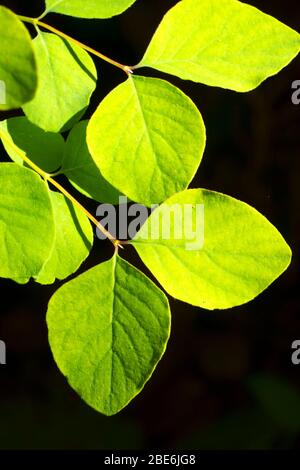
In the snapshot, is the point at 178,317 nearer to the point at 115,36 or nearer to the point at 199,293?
the point at 115,36

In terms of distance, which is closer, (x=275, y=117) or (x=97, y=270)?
(x=97, y=270)

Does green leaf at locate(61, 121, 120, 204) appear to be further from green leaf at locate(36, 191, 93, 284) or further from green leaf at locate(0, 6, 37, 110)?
green leaf at locate(0, 6, 37, 110)

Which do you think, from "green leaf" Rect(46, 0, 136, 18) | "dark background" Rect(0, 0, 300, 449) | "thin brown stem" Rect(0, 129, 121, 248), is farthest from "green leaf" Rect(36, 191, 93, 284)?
"dark background" Rect(0, 0, 300, 449)

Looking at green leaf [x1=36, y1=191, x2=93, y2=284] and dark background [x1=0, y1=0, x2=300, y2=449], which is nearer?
green leaf [x1=36, y1=191, x2=93, y2=284]

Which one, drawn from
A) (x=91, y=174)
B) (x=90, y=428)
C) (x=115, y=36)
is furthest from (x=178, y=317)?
(x=91, y=174)

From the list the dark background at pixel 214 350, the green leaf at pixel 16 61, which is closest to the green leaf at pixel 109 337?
the green leaf at pixel 16 61
